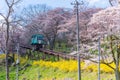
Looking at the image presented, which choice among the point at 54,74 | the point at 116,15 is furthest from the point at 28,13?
the point at 116,15

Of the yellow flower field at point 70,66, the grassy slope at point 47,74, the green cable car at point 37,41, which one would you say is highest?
the green cable car at point 37,41

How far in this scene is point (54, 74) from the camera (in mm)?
29219

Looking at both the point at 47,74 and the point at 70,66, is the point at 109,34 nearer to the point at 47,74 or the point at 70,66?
the point at 70,66

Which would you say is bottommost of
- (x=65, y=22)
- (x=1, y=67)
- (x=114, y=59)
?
(x=1, y=67)

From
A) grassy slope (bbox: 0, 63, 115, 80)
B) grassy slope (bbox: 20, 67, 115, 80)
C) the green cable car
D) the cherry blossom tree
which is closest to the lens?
the cherry blossom tree

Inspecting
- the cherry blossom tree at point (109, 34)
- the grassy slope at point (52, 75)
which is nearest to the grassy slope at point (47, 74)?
the grassy slope at point (52, 75)

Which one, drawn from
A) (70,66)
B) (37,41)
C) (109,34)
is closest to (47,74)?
(70,66)

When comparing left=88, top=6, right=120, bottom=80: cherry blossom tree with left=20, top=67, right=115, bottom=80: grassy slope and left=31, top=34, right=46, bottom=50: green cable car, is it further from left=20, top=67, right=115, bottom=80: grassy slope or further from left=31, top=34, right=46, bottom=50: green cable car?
left=31, top=34, right=46, bottom=50: green cable car

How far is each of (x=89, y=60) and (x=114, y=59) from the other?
89.9 inches

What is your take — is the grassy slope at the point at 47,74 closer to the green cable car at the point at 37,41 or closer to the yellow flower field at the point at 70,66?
the yellow flower field at the point at 70,66

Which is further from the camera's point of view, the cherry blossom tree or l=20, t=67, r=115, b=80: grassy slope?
l=20, t=67, r=115, b=80: grassy slope

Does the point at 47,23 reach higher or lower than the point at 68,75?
higher

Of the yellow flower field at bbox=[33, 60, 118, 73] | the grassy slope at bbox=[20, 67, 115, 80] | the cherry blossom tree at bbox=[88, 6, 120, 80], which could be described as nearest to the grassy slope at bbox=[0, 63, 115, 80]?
the grassy slope at bbox=[20, 67, 115, 80]

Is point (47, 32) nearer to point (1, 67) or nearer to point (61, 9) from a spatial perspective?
point (61, 9)
